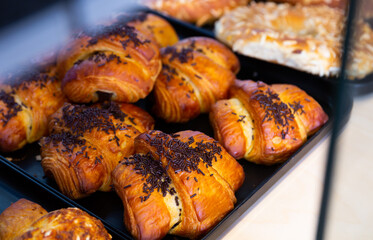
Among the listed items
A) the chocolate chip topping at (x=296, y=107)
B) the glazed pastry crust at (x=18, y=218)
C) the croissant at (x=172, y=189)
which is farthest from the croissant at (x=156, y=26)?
the glazed pastry crust at (x=18, y=218)

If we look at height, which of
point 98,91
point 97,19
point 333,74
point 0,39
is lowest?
point 333,74

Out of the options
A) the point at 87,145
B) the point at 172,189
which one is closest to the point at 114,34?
the point at 87,145

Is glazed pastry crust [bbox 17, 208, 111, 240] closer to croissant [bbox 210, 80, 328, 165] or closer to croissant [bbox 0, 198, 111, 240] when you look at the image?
croissant [bbox 0, 198, 111, 240]

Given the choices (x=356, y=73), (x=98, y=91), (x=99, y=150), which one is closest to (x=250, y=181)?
(x=99, y=150)

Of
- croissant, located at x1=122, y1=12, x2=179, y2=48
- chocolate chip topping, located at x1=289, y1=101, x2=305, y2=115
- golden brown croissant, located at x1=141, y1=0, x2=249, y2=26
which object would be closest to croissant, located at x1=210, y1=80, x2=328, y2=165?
chocolate chip topping, located at x1=289, y1=101, x2=305, y2=115

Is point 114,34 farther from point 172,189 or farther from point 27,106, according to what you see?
point 172,189

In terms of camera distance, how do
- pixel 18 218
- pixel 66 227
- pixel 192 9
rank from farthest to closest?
pixel 192 9 < pixel 18 218 < pixel 66 227

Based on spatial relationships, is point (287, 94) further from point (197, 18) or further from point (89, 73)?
point (197, 18)
